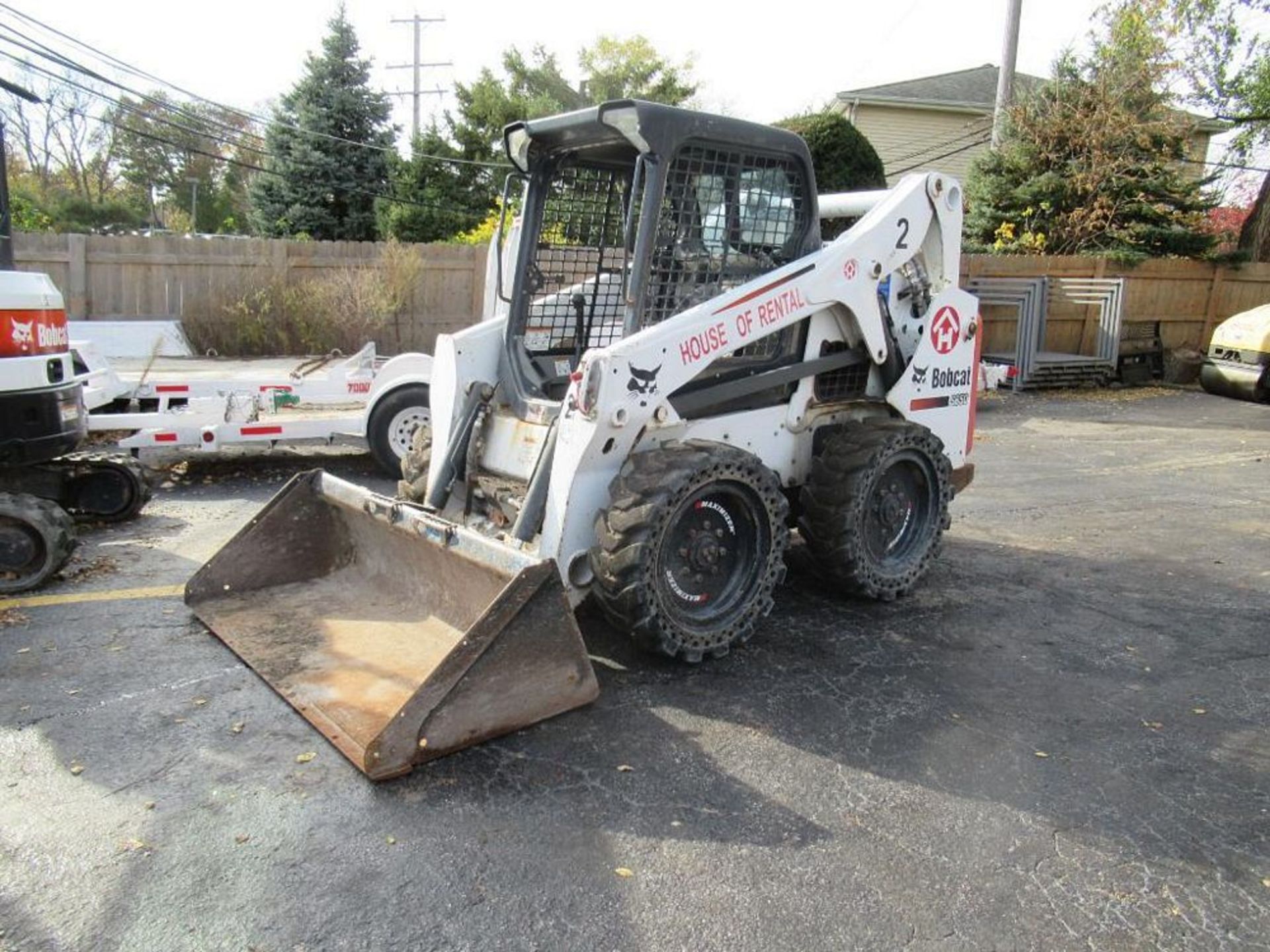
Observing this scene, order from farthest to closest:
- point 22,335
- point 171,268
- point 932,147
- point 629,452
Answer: point 932,147, point 171,268, point 22,335, point 629,452

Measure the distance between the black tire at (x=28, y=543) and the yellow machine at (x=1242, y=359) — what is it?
55.2 feet

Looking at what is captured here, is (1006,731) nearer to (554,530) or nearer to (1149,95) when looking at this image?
(554,530)

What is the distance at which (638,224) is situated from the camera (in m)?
4.83

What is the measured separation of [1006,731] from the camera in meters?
4.26

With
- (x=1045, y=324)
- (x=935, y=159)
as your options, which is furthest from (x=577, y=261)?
(x=935, y=159)

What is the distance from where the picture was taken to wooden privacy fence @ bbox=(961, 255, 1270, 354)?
57.6 feet

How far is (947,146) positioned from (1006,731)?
3024 cm

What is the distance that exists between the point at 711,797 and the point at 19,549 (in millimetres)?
4311

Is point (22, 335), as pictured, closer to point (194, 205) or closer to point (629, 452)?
point (629, 452)

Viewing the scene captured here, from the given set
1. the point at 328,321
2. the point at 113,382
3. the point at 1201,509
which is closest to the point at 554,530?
the point at 113,382

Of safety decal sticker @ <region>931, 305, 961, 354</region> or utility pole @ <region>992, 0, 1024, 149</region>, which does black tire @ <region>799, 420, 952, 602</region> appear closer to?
safety decal sticker @ <region>931, 305, 961, 354</region>

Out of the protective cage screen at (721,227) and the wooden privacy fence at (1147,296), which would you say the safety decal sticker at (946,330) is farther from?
the wooden privacy fence at (1147,296)

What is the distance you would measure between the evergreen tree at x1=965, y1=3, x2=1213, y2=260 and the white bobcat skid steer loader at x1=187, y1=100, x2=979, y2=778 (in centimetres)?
1547

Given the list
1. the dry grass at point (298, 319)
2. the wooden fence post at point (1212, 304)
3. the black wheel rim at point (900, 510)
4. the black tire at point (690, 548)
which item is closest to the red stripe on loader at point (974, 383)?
the black wheel rim at point (900, 510)
